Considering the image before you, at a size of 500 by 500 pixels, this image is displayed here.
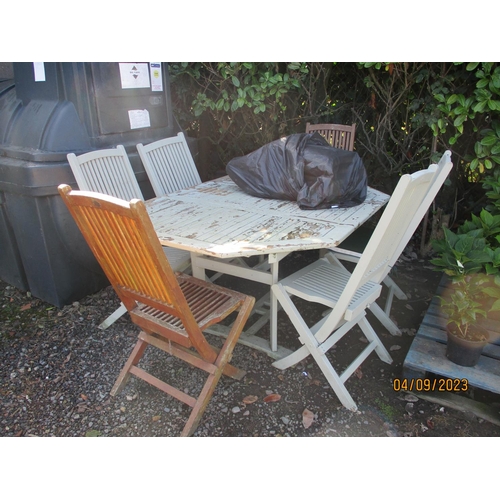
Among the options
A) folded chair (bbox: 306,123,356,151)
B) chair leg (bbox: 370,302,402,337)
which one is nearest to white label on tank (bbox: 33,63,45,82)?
folded chair (bbox: 306,123,356,151)

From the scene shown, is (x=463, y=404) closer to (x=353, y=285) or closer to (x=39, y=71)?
(x=353, y=285)

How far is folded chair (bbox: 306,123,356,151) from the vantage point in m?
3.81

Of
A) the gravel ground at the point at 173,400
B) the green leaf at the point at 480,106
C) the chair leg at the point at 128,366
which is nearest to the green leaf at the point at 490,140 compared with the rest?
the green leaf at the point at 480,106

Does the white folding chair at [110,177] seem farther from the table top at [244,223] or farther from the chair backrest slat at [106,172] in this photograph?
the table top at [244,223]

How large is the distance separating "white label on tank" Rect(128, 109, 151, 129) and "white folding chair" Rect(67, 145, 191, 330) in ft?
1.55

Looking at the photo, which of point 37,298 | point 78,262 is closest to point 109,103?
point 78,262

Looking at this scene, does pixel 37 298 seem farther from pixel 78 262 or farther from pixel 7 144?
pixel 7 144

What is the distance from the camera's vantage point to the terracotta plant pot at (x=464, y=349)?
2.31 meters

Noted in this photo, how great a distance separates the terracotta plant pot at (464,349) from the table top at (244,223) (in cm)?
85

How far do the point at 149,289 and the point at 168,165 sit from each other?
175cm

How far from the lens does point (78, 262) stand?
3.22 meters

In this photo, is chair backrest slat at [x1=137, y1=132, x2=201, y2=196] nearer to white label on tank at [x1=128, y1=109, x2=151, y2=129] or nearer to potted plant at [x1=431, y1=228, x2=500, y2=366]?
white label on tank at [x1=128, y1=109, x2=151, y2=129]

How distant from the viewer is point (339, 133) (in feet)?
12.7
